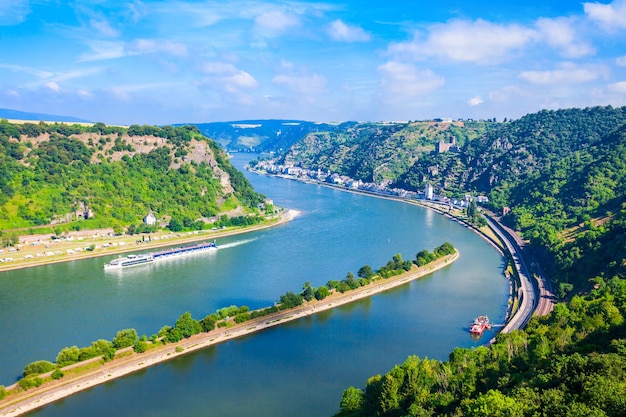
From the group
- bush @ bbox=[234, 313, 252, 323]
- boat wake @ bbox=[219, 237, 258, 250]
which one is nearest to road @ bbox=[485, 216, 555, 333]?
bush @ bbox=[234, 313, 252, 323]

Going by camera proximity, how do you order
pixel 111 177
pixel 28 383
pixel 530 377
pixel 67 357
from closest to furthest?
pixel 530 377, pixel 28 383, pixel 67 357, pixel 111 177

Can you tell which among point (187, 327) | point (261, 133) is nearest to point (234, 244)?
point (187, 327)

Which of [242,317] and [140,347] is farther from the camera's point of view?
[242,317]

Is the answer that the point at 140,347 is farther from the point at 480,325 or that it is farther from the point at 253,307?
the point at 480,325

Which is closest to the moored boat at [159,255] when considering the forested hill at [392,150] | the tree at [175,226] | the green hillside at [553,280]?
the tree at [175,226]

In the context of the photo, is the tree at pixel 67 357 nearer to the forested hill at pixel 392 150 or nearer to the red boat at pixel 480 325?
the red boat at pixel 480 325

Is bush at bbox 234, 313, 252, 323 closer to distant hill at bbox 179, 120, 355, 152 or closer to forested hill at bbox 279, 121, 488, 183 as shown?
forested hill at bbox 279, 121, 488, 183

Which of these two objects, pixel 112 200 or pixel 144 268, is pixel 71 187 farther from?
pixel 144 268
